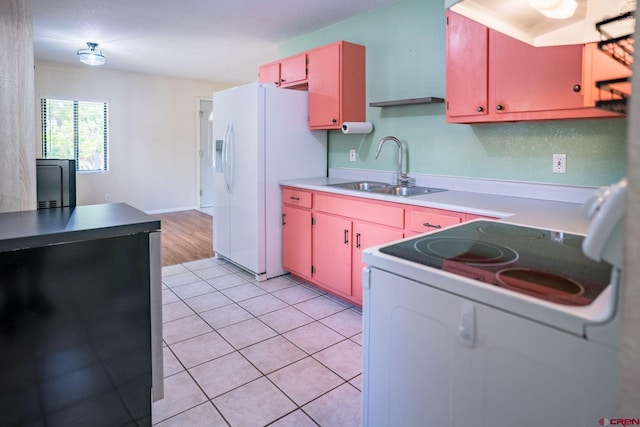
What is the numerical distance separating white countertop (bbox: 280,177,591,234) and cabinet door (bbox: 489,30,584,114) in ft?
1.67

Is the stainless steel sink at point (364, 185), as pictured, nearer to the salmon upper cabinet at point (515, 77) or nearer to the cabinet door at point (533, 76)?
the salmon upper cabinet at point (515, 77)

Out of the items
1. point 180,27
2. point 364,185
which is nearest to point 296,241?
point 364,185

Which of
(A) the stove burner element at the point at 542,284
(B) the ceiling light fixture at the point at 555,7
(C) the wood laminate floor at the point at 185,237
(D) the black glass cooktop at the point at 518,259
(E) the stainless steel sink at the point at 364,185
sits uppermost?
(B) the ceiling light fixture at the point at 555,7

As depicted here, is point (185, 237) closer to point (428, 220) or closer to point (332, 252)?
point (332, 252)

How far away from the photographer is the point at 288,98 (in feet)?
11.6

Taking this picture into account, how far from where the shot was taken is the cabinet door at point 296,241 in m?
3.32

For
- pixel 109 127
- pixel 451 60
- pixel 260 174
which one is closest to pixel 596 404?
pixel 451 60

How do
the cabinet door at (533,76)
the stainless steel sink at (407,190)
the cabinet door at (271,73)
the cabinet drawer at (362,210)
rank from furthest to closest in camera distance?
the cabinet door at (271,73) → the stainless steel sink at (407,190) → the cabinet drawer at (362,210) → the cabinet door at (533,76)

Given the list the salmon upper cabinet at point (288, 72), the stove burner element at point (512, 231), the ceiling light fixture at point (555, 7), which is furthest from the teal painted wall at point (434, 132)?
the ceiling light fixture at point (555, 7)

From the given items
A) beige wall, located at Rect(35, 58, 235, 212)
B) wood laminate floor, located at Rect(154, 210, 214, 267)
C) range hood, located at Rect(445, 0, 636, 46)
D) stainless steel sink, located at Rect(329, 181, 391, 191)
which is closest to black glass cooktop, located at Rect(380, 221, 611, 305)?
range hood, located at Rect(445, 0, 636, 46)

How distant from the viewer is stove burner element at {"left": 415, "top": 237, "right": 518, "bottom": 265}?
1.09 meters

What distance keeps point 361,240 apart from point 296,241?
0.81 m

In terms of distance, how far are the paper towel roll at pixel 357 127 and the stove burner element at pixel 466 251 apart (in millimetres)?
2016

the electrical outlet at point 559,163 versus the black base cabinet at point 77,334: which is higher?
the electrical outlet at point 559,163
